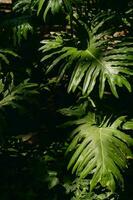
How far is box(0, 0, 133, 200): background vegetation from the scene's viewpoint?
3043 millimetres

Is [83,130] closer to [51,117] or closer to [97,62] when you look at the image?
[97,62]

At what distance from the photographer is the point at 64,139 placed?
13.8 feet

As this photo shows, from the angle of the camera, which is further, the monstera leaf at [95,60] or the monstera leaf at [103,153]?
the monstera leaf at [95,60]

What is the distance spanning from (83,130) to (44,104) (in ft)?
5.43

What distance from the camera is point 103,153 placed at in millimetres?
2924

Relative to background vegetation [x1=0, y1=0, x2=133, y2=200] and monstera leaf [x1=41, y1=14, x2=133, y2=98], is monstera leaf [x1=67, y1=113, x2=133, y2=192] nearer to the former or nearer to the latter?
background vegetation [x1=0, y1=0, x2=133, y2=200]

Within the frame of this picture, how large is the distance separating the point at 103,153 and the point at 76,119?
2.71 feet

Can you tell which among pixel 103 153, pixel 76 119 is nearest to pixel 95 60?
pixel 76 119

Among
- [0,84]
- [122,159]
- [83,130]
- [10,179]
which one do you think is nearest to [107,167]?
[122,159]

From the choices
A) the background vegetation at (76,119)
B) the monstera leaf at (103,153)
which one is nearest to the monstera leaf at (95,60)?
the background vegetation at (76,119)

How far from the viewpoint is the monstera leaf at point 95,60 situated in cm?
310

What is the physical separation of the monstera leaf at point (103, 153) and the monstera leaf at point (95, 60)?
31 centimetres

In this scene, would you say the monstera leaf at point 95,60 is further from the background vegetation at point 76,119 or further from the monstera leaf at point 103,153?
the monstera leaf at point 103,153

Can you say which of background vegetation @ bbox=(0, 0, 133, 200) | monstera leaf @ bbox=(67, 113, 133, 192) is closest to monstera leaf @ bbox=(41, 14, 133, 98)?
background vegetation @ bbox=(0, 0, 133, 200)
